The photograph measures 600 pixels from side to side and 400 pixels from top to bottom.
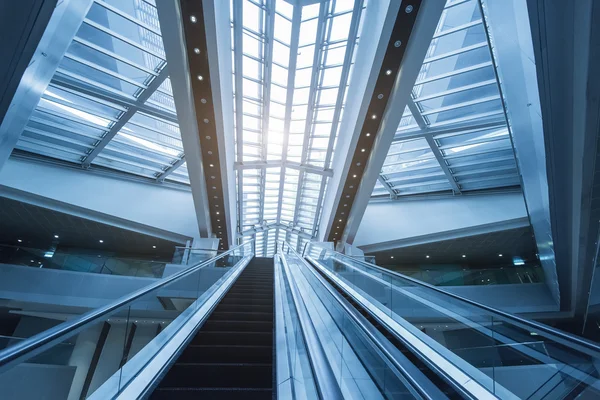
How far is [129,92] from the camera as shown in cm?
1048

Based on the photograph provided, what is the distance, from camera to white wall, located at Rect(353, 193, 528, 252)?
45.6 feet

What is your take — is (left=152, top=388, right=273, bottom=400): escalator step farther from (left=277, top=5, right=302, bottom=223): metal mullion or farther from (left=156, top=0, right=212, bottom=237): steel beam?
(left=277, top=5, right=302, bottom=223): metal mullion

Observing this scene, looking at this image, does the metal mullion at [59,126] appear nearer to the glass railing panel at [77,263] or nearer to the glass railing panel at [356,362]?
the glass railing panel at [77,263]

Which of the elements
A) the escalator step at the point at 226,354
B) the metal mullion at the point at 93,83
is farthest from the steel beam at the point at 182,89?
the escalator step at the point at 226,354

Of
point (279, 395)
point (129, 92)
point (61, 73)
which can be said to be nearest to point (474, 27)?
point (279, 395)

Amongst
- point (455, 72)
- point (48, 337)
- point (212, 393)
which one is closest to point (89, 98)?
point (455, 72)

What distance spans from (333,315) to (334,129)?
31.0 feet

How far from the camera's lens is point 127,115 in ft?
37.2

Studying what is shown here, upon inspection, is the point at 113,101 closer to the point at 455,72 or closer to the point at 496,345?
the point at 455,72

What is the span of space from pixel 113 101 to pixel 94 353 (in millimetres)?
10513

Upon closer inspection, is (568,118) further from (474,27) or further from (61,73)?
(61,73)

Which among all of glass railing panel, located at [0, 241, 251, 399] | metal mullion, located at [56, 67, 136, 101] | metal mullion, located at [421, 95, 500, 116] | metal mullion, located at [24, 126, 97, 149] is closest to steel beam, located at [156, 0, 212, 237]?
metal mullion, located at [56, 67, 136, 101]

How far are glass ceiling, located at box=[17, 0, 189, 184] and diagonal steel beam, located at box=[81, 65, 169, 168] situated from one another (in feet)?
0.10

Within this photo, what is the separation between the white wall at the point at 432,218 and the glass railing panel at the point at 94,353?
13.7 metres
